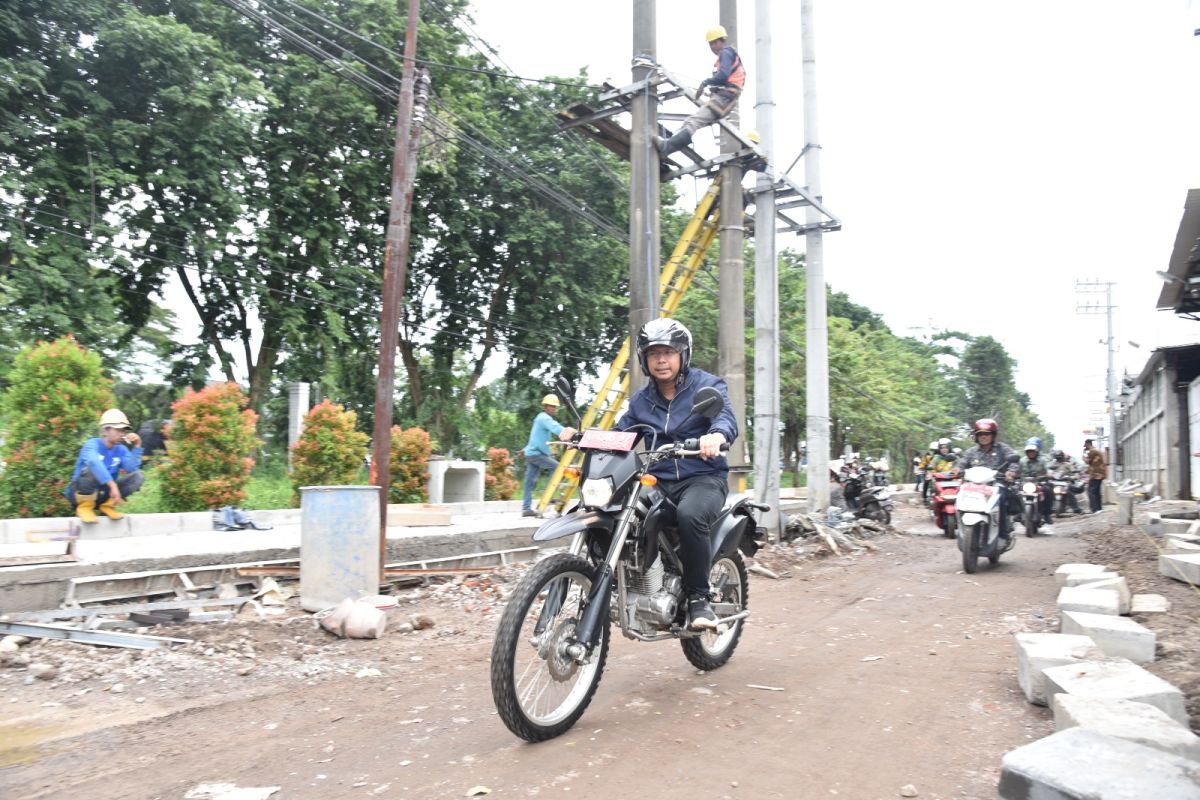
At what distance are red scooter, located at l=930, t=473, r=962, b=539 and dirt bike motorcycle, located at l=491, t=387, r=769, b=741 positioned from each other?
422 inches

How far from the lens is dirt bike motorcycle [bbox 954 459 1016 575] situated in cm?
958

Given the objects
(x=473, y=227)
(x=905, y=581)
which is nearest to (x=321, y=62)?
(x=473, y=227)

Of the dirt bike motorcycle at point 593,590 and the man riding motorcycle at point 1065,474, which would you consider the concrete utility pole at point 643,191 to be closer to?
the dirt bike motorcycle at point 593,590

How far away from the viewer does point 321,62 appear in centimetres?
1891

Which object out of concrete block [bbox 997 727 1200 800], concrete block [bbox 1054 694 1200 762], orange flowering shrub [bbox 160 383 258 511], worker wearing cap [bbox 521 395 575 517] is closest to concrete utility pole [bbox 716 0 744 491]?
worker wearing cap [bbox 521 395 575 517]

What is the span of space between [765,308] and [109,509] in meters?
8.93

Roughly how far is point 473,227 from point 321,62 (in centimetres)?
599

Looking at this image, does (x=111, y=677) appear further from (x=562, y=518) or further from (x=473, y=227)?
(x=473, y=227)

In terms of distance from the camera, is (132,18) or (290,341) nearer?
(132,18)

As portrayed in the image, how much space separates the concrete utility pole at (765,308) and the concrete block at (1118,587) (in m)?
5.72

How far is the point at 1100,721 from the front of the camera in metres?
3.33

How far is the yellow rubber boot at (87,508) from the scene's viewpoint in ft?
28.9

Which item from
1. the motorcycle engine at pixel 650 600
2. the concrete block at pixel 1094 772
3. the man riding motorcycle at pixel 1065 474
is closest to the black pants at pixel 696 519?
the motorcycle engine at pixel 650 600

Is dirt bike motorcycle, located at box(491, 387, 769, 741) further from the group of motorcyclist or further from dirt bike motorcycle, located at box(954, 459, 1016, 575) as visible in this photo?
the group of motorcyclist
